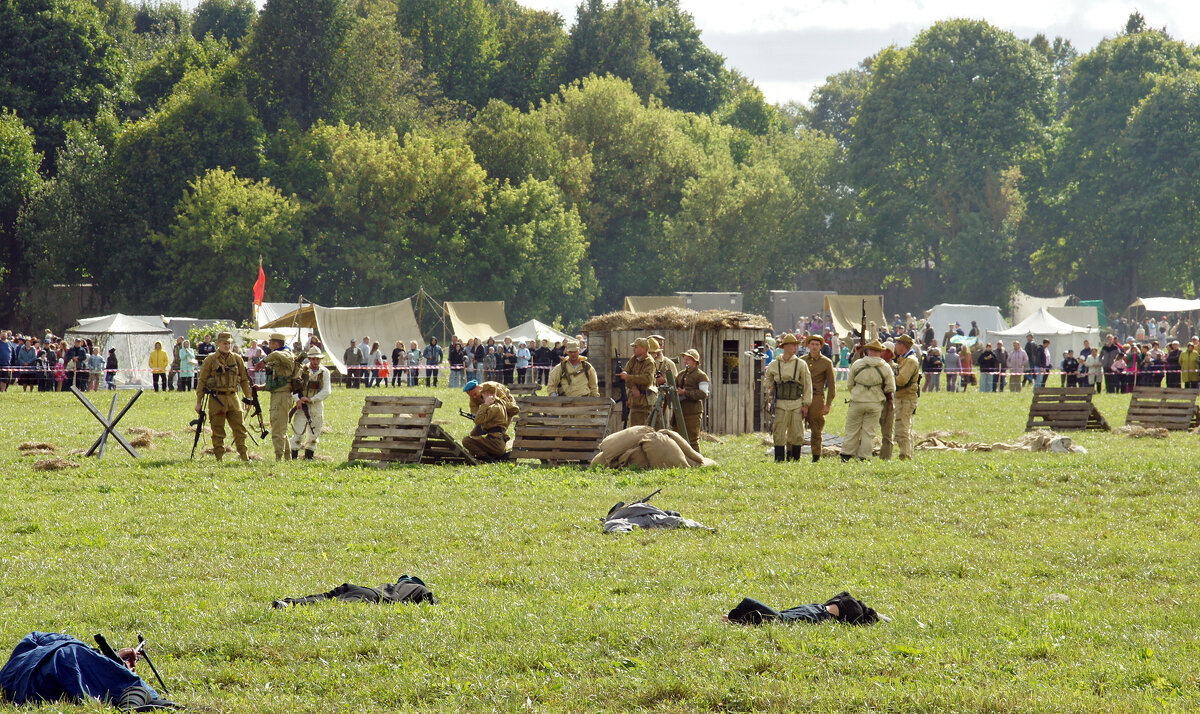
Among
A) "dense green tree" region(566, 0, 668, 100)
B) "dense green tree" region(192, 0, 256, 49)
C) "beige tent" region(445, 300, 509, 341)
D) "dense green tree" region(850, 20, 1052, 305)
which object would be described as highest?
"dense green tree" region(192, 0, 256, 49)

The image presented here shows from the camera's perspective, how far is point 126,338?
38594 millimetres

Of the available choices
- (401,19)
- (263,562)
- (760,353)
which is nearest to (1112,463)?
(760,353)

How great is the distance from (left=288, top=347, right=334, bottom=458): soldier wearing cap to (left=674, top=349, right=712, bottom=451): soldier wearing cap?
207 inches

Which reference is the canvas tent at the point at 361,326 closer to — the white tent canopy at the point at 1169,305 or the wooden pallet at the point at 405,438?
the wooden pallet at the point at 405,438

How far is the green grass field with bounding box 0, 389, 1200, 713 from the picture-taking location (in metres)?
6.50

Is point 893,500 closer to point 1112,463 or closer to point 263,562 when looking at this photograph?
point 1112,463

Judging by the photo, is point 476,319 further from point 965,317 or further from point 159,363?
point 965,317

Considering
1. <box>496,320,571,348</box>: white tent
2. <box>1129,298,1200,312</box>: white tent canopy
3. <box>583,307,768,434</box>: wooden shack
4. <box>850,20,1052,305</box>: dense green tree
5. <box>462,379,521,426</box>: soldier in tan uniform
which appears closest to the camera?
<box>462,379,521,426</box>: soldier in tan uniform

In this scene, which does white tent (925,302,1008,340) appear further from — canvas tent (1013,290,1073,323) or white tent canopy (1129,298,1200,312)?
→ white tent canopy (1129,298,1200,312)

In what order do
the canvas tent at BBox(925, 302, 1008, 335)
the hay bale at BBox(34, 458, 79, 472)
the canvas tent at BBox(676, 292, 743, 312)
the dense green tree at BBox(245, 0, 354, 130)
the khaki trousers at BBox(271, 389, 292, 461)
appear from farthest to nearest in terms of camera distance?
the dense green tree at BBox(245, 0, 354, 130)
the canvas tent at BBox(925, 302, 1008, 335)
the canvas tent at BBox(676, 292, 743, 312)
the khaki trousers at BBox(271, 389, 292, 461)
the hay bale at BBox(34, 458, 79, 472)

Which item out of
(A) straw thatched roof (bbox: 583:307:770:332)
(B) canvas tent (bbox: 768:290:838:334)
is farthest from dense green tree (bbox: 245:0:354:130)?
(A) straw thatched roof (bbox: 583:307:770:332)

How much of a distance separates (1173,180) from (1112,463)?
5738 centimetres

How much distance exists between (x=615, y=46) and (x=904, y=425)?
2351 inches

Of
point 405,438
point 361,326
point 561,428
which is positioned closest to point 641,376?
point 561,428
